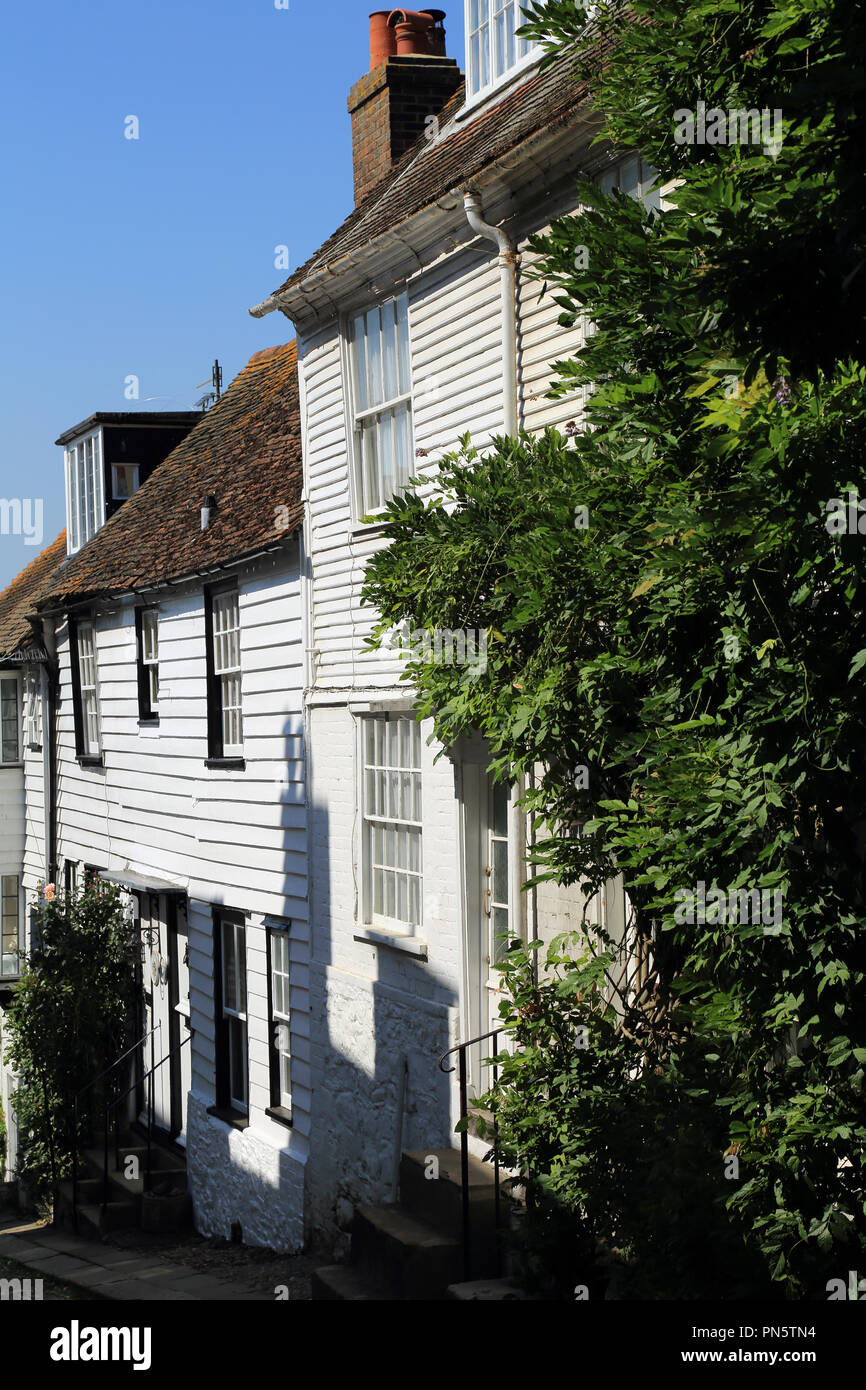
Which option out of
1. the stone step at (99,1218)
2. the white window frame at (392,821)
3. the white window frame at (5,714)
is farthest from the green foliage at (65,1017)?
the white window frame at (5,714)

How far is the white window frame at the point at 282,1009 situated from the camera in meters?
13.5

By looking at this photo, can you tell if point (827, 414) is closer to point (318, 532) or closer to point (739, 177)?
point (739, 177)

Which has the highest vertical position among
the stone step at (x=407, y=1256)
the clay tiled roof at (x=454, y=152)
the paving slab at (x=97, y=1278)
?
the clay tiled roof at (x=454, y=152)

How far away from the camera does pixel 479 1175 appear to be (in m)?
9.47

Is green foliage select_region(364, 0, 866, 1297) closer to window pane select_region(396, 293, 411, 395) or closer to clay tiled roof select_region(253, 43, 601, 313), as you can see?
clay tiled roof select_region(253, 43, 601, 313)

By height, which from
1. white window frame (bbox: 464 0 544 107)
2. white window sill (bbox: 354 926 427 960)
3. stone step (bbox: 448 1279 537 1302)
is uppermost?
white window frame (bbox: 464 0 544 107)

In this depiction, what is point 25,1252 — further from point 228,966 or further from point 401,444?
point 401,444

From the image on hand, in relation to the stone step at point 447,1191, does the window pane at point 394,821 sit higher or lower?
higher

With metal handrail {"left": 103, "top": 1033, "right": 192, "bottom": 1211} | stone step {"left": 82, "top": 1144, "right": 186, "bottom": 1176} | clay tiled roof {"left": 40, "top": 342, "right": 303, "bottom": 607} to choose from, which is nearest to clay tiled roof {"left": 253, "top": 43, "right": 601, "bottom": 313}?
clay tiled roof {"left": 40, "top": 342, "right": 303, "bottom": 607}

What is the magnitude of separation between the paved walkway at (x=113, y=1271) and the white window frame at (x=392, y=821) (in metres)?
3.08

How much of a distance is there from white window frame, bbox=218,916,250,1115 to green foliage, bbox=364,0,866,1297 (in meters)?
7.83

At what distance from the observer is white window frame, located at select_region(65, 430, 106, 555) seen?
72.1 ft

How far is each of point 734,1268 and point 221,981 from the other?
10.1 meters

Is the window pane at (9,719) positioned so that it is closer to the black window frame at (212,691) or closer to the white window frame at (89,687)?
the white window frame at (89,687)
